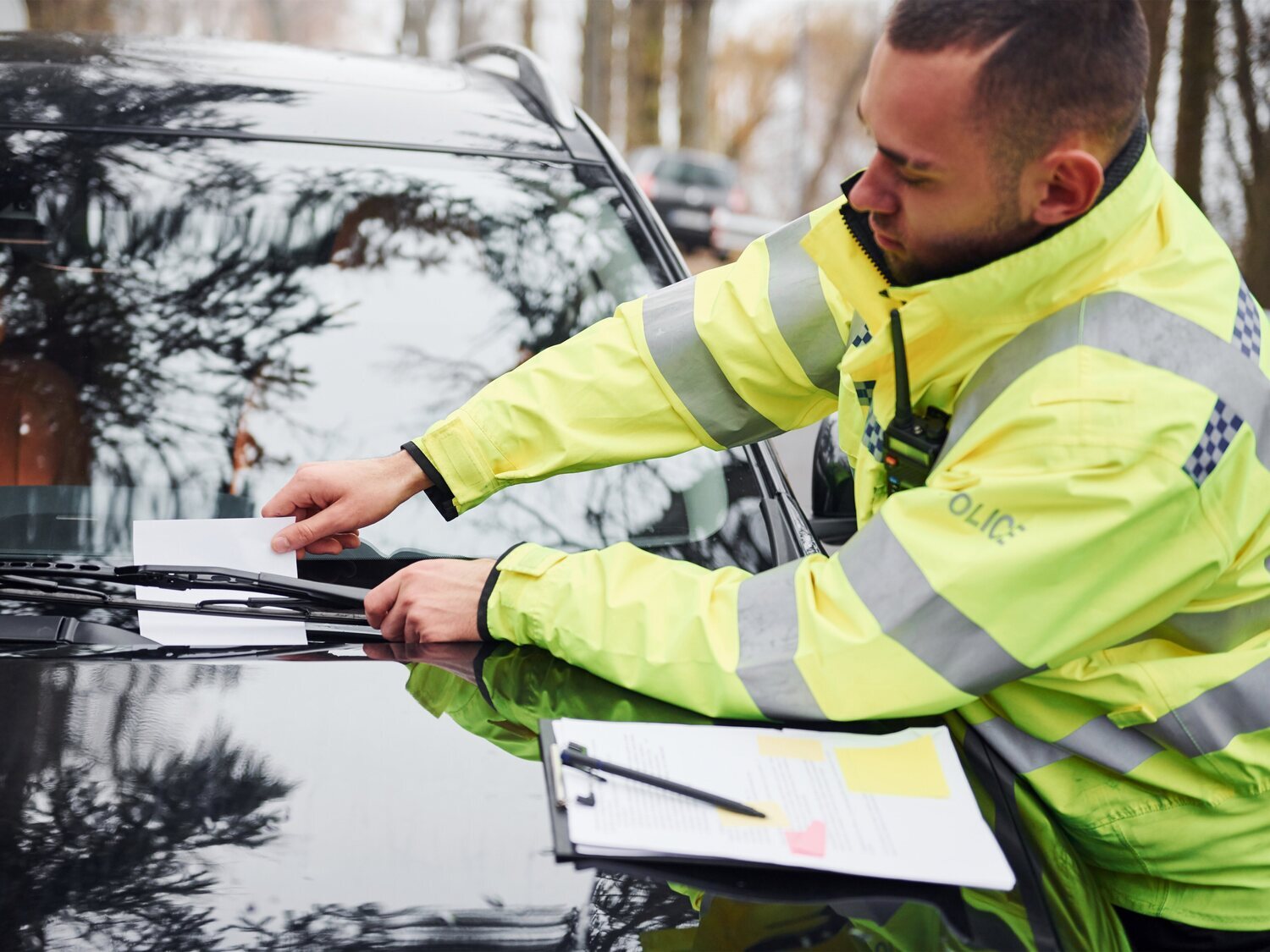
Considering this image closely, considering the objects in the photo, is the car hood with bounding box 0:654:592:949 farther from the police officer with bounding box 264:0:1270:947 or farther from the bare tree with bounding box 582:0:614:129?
the bare tree with bounding box 582:0:614:129

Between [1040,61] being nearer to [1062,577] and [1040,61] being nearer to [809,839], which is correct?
[1062,577]

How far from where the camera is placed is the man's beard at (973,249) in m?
1.50

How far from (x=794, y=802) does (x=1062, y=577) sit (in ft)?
1.19

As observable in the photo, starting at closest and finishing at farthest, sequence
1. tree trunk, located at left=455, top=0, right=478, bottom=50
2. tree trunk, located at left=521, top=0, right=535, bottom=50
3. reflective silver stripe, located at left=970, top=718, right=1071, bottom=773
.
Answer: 1. reflective silver stripe, located at left=970, top=718, right=1071, bottom=773
2. tree trunk, located at left=521, top=0, right=535, bottom=50
3. tree trunk, located at left=455, top=0, right=478, bottom=50

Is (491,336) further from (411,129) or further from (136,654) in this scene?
(136,654)

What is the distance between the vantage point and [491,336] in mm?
2281

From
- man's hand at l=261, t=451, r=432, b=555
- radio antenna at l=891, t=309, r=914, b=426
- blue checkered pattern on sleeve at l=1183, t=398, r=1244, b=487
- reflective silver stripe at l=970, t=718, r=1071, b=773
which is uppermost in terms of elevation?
radio antenna at l=891, t=309, r=914, b=426

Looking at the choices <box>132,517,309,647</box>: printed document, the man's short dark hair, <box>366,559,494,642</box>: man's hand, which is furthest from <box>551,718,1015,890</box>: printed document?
the man's short dark hair

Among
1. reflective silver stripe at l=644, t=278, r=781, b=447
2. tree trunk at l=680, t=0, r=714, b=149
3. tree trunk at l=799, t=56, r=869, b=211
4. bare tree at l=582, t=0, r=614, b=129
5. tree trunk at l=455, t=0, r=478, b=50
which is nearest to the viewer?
reflective silver stripe at l=644, t=278, r=781, b=447

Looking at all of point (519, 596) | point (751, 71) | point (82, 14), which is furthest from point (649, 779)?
point (751, 71)

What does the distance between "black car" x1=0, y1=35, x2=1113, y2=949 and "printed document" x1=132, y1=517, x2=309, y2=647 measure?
0.02 m

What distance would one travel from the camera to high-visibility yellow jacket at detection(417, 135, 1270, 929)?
1413mm

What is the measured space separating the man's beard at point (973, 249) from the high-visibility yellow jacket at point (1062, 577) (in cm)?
A: 4

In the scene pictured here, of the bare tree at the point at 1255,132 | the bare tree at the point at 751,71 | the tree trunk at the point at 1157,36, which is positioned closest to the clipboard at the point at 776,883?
the bare tree at the point at 1255,132
